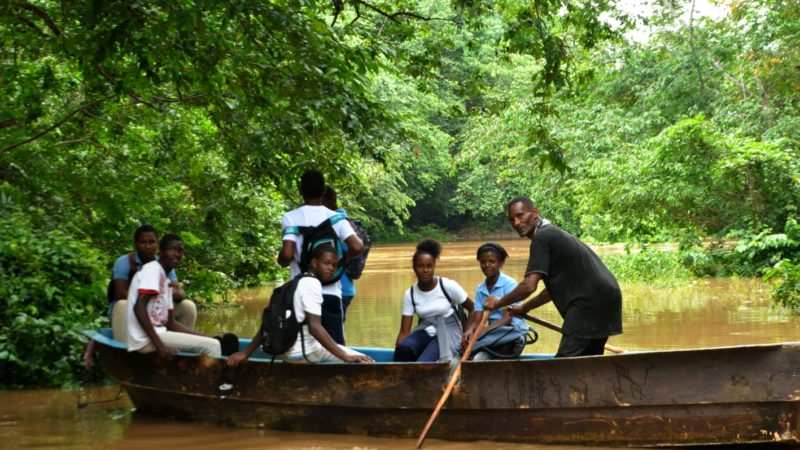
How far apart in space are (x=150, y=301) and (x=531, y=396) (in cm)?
294

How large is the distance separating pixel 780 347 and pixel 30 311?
667 cm

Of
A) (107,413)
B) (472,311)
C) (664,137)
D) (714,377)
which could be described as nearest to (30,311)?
(107,413)

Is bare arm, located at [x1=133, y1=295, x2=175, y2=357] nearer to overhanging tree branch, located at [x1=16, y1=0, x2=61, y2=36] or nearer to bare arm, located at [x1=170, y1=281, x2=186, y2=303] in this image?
bare arm, located at [x1=170, y1=281, x2=186, y2=303]

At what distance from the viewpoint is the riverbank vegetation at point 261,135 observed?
840 centimetres

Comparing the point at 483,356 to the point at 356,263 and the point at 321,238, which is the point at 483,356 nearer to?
the point at 356,263

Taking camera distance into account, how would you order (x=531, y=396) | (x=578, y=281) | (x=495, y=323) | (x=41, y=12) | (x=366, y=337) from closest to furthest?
(x=578, y=281), (x=531, y=396), (x=495, y=323), (x=41, y=12), (x=366, y=337)

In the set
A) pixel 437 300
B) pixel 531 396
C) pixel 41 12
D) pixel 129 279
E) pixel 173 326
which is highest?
pixel 41 12

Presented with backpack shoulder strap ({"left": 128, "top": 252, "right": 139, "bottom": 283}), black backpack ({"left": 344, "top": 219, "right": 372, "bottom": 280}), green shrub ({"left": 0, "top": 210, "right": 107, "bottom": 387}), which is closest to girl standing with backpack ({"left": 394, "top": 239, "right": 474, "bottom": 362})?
black backpack ({"left": 344, "top": 219, "right": 372, "bottom": 280})

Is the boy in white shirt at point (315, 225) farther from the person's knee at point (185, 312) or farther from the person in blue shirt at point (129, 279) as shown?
the person's knee at point (185, 312)

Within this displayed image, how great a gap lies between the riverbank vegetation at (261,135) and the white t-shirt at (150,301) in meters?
1.45

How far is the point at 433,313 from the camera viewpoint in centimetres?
741

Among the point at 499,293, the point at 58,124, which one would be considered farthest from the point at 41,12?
the point at 499,293

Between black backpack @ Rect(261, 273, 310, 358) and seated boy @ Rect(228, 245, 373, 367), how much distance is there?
0.14ft

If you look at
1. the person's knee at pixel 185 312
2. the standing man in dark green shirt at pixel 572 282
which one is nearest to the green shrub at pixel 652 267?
the person's knee at pixel 185 312
